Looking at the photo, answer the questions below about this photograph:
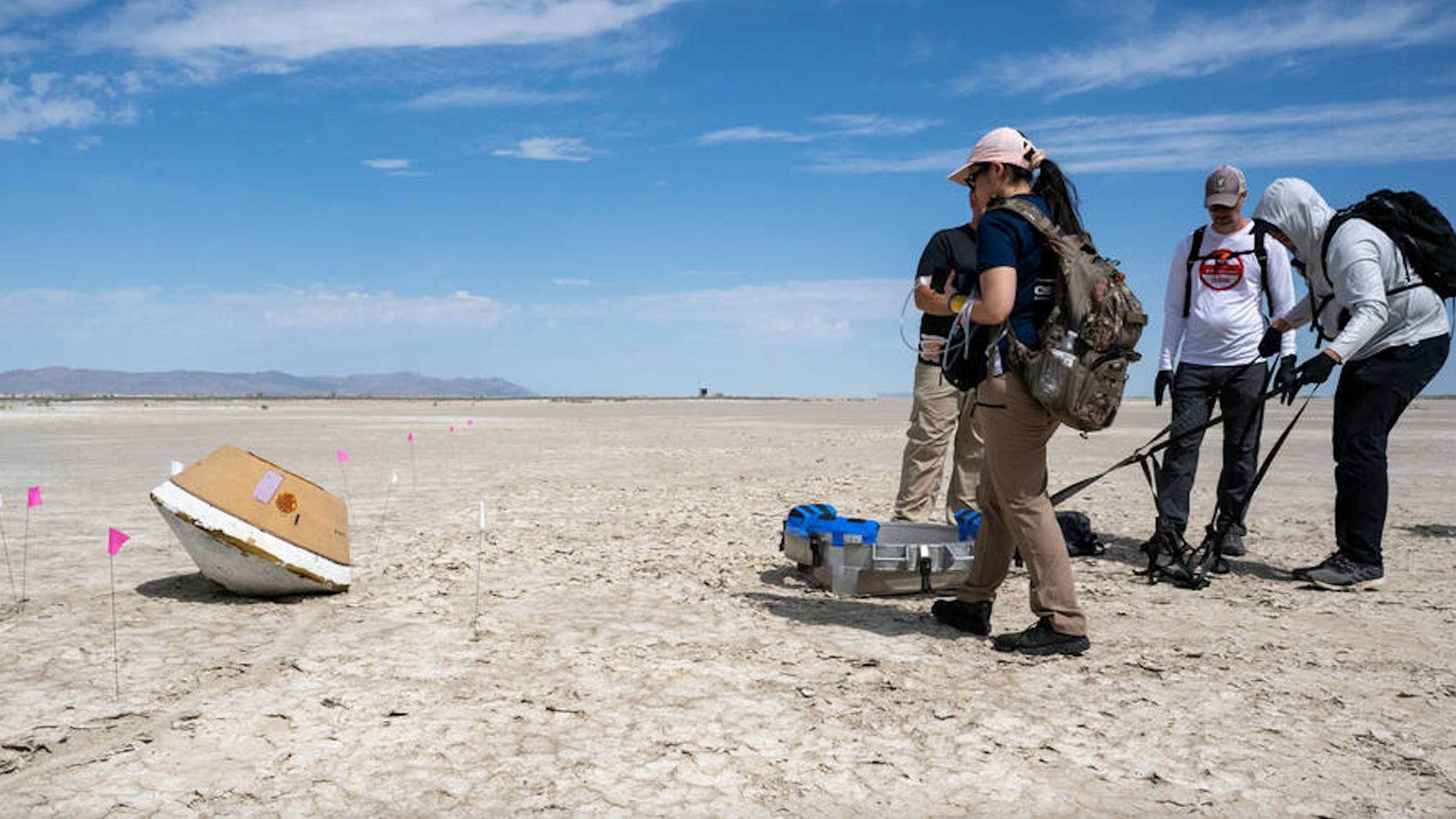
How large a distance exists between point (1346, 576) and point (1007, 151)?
10.8 feet

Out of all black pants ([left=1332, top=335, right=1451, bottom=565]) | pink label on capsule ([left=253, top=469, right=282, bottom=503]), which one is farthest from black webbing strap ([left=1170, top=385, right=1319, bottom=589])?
pink label on capsule ([left=253, top=469, right=282, bottom=503])

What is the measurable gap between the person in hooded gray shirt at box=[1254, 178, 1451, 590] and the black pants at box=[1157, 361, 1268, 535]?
0.54 meters

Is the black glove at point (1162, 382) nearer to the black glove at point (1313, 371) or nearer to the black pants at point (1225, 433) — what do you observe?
the black pants at point (1225, 433)

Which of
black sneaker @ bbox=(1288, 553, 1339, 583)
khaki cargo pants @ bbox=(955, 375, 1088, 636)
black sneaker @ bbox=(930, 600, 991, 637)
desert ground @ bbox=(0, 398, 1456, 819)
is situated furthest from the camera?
black sneaker @ bbox=(1288, 553, 1339, 583)

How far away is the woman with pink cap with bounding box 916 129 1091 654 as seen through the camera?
390 cm

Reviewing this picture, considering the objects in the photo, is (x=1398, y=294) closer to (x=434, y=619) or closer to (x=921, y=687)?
(x=921, y=687)

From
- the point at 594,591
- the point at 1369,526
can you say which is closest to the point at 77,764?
Answer: the point at 594,591

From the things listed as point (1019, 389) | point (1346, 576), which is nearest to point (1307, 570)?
point (1346, 576)

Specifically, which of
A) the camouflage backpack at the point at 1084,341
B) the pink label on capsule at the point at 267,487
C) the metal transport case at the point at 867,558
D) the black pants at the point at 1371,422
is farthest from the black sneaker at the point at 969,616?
the pink label on capsule at the point at 267,487

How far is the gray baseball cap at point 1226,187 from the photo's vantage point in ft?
19.3

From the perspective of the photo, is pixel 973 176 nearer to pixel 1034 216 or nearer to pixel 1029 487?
pixel 1034 216

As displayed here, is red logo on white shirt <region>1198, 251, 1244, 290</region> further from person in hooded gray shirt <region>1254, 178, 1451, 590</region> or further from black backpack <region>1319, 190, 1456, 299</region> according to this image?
black backpack <region>1319, 190, 1456, 299</region>

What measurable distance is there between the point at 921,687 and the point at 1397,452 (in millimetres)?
14303

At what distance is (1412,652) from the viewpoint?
4.27 meters
